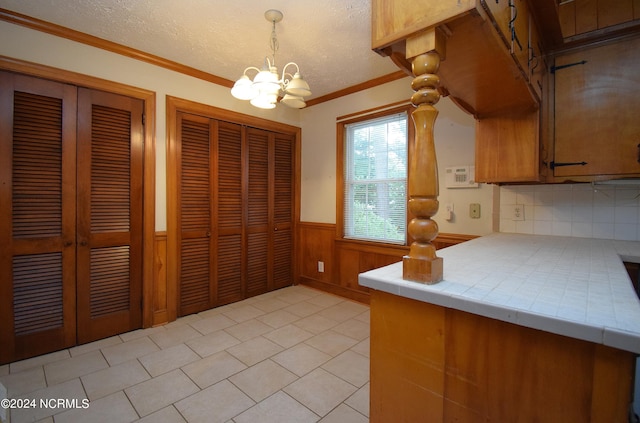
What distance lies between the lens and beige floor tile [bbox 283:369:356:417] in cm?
160

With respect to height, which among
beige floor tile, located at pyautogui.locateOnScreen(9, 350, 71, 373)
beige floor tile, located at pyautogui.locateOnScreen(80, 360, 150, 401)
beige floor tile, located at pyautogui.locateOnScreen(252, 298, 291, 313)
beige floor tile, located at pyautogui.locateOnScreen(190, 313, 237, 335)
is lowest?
beige floor tile, located at pyautogui.locateOnScreen(80, 360, 150, 401)

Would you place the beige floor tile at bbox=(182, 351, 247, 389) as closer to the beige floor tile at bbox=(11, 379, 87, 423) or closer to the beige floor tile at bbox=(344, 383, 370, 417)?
the beige floor tile at bbox=(11, 379, 87, 423)

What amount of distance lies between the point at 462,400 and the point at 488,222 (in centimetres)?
184

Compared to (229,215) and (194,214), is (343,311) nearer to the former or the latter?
(229,215)

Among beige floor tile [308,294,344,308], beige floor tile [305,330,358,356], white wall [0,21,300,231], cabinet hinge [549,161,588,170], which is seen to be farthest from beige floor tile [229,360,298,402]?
cabinet hinge [549,161,588,170]

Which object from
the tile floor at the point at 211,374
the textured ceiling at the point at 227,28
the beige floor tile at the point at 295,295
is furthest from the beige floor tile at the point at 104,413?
the textured ceiling at the point at 227,28

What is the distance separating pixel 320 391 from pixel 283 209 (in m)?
2.29

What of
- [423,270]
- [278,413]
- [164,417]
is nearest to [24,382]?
[164,417]

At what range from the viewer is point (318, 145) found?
358 cm

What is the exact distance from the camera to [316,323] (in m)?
2.64

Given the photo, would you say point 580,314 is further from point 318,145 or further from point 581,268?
point 318,145

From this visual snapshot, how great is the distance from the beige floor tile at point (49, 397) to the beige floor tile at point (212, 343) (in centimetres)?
69

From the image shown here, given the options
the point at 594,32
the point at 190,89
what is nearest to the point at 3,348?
the point at 190,89

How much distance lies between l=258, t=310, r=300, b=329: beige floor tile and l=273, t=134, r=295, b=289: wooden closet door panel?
2.38 ft
